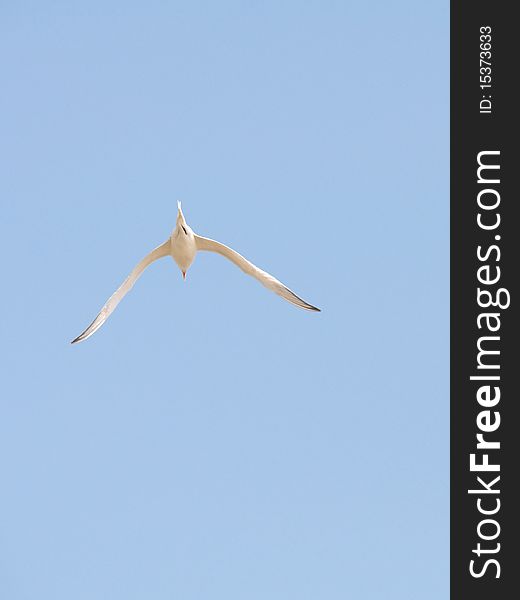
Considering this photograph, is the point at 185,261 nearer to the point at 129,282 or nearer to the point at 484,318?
the point at 129,282

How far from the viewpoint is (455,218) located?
16.1 m

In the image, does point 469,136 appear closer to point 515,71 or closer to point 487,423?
point 515,71

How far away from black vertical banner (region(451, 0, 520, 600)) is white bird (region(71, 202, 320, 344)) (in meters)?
3.44

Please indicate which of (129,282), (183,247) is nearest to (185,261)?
(183,247)

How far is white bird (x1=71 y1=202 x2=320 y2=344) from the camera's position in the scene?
18984 millimetres

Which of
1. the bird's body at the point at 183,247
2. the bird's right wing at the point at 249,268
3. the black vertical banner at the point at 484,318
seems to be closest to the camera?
the black vertical banner at the point at 484,318

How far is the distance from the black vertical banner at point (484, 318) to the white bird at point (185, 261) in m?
3.44

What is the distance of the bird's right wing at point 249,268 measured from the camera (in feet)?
63.2

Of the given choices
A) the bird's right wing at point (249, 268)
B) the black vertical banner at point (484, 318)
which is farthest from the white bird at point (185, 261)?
the black vertical banner at point (484, 318)

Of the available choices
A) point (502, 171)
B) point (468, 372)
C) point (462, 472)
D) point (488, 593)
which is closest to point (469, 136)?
point (502, 171)

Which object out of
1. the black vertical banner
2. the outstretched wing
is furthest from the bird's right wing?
the black vertical banner

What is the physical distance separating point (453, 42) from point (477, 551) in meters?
6.36

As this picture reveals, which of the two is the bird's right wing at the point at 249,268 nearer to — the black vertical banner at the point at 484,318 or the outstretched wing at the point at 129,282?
the outstretched wing at the point at 129,282

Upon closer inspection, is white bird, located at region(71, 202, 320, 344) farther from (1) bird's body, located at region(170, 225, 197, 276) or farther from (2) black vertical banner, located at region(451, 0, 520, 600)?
(2) black vertical banner, located at region(451, 0, 520, 600)
